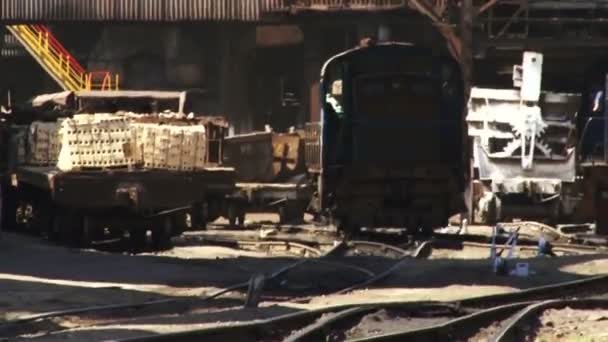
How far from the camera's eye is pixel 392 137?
Result: 22250mm

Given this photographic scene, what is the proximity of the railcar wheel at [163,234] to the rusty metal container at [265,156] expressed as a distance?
340 inches

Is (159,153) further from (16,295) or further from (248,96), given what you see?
(248,96)

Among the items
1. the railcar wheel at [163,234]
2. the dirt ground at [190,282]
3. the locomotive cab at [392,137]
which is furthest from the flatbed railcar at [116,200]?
the locomotive cab at [392,137]

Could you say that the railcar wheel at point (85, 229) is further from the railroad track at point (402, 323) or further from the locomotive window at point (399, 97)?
the railroad track at point (402, 323)

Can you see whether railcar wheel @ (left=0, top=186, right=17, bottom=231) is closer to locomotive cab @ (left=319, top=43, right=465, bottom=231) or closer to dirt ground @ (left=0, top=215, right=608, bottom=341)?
dirt ground @ (left=0, top=215, right=608, bottom=341)

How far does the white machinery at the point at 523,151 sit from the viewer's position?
2609cm

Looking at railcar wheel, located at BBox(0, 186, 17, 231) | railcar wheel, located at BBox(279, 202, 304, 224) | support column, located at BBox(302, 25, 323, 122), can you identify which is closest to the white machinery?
railcar wheel, located at BBox(279, 202, 304, 224)

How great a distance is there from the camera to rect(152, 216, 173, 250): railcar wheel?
21.6m

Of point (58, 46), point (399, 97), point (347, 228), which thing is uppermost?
point (58, 46)

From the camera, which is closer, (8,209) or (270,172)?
(8,209)

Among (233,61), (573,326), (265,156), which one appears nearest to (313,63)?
(233,61)

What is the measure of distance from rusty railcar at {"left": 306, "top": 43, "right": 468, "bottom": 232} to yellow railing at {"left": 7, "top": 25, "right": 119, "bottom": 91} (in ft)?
57.6

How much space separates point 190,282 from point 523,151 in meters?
12.1

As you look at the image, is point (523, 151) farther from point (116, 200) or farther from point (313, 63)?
point (313, 63)
